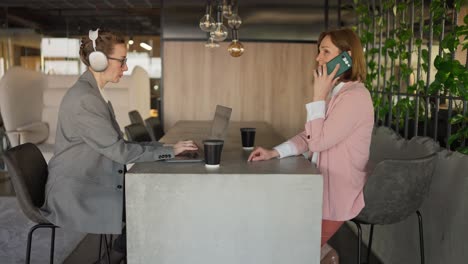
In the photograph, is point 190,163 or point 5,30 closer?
point 190,163

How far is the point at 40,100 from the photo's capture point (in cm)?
588

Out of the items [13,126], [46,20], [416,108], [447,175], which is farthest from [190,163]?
[46,20]

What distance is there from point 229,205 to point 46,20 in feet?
25.8

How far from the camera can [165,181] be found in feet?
6.12

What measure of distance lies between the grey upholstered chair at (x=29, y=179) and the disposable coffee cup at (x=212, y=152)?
77 centimetres

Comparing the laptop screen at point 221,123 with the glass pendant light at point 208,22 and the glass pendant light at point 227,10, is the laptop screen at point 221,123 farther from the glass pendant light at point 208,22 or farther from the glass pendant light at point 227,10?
the glass pendant light at point 227,10

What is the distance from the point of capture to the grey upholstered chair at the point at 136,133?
3.25m

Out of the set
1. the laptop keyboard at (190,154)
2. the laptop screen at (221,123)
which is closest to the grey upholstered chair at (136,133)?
the laptop screen at (221,123)

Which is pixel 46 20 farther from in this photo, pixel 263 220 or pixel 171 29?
pixel 263 220

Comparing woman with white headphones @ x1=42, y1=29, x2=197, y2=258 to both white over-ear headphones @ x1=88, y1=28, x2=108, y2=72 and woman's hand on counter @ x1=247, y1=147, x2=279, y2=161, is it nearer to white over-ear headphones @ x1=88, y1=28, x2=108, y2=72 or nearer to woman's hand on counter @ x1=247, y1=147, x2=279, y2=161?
white over-ear headphones @ x1=88, y1=28, x2=108, y2=72

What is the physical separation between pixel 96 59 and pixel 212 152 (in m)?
0.70

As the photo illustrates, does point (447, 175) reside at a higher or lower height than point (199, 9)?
lower

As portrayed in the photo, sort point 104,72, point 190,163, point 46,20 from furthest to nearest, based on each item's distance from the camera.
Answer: point 46,20
point 104,72
point 190,163

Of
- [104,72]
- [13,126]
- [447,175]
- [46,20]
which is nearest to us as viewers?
[104,72]
